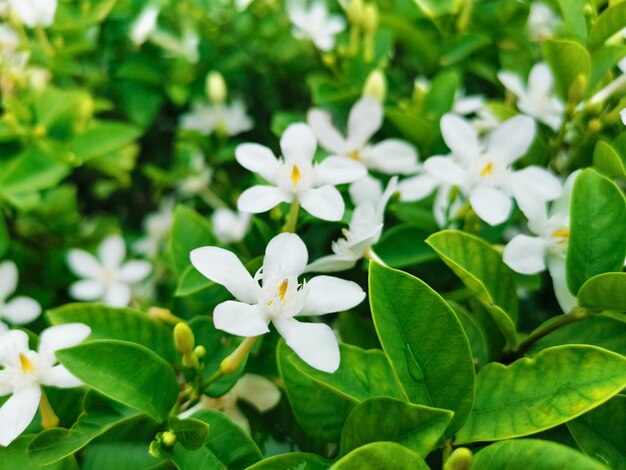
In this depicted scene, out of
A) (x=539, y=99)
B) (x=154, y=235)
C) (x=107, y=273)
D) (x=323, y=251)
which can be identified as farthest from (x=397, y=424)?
(x=154, y=235)

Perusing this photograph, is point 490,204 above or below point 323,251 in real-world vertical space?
above

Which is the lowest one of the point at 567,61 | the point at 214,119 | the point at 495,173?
the point at 214,119

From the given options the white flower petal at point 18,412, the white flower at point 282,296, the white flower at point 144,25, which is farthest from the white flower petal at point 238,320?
the white flower at point 144,25

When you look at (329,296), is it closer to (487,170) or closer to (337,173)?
(337,173)

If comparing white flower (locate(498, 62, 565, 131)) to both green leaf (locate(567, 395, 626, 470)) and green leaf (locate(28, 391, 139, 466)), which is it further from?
green leaf (locate(28, 391, 139, 466))

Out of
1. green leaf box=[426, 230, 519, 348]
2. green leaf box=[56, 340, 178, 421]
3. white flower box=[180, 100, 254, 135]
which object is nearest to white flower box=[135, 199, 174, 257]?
white flower box=[180, 100, 254, 135]

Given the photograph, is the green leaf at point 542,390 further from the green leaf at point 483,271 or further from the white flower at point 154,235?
the white flower at point 154,235

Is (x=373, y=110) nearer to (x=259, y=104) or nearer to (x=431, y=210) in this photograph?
(x=431, y=210)
